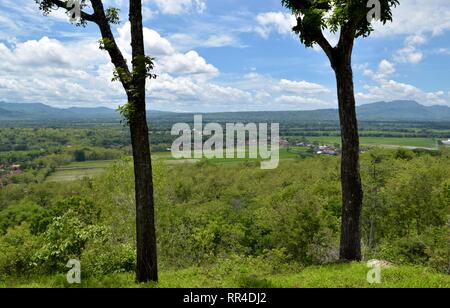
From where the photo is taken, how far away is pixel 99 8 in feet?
24.6

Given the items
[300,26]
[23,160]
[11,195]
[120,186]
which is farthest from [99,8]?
[23,160]

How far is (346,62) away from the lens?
28.1 ft

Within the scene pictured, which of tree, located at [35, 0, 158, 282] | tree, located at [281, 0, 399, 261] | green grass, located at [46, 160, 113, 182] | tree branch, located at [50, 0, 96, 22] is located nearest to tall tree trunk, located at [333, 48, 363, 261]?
tree, located at [281, 0, 399, 261]

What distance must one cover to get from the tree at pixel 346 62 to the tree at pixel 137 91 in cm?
361

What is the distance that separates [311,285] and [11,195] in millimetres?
84747

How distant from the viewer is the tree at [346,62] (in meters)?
7.97

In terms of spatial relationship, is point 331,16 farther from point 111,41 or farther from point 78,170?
point 78,170

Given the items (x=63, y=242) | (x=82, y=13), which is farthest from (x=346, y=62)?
(x=63, y=242)

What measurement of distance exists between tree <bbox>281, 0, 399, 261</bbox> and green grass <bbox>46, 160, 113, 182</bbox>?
101 meters

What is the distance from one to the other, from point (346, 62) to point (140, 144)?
4.93 m

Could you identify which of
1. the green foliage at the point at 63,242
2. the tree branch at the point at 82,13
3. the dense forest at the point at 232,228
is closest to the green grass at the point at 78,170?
the dense forest at the point at 232,228

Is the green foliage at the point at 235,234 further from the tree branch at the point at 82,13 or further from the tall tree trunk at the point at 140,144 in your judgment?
the tree branch at the point at 82,13

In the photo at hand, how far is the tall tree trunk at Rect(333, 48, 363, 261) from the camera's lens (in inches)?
342
